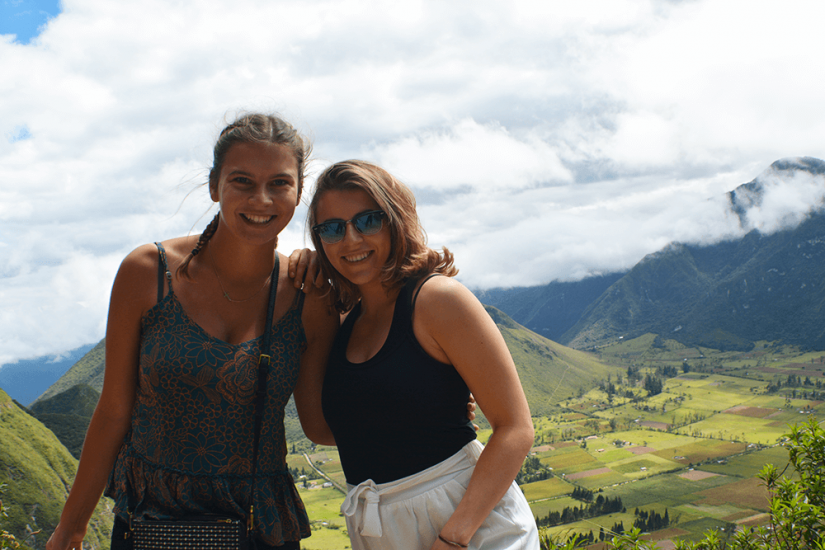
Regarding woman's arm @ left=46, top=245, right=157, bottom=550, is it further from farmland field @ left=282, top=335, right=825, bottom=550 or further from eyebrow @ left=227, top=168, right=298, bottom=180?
farmland field @ left=282, top=335, right=825, bottom=550

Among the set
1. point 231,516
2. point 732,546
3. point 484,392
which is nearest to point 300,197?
point 484,392

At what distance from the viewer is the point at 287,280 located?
434cm

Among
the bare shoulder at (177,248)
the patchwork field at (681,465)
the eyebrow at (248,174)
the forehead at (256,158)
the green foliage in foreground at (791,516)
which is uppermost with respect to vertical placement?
the forehead at (256,158)

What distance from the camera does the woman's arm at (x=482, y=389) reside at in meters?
3.40

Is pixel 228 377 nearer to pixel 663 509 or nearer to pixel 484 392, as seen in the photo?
pixel 484 392

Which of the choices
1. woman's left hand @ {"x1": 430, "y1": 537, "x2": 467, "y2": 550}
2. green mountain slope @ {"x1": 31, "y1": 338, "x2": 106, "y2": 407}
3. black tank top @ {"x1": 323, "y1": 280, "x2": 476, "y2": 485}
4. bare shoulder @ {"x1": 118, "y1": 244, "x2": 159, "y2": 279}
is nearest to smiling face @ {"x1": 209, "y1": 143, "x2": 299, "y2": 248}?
bare shoulder @ {"x1": 118, "y1": 244, "x2": 159, "y2": 279}

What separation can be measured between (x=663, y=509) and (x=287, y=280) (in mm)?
144612

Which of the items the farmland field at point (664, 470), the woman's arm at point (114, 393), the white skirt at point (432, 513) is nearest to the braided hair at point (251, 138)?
the woman's arm at point (114, 393)

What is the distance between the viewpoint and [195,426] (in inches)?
147

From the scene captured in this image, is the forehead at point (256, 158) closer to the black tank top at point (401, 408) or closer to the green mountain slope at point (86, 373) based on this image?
the black tank top at point (401, 408)

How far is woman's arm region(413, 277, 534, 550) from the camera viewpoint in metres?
3.40

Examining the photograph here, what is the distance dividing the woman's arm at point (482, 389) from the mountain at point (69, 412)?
3281 inches

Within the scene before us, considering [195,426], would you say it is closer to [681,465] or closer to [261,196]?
[261,196]

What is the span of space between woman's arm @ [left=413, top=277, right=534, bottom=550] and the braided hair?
5.40 feet
